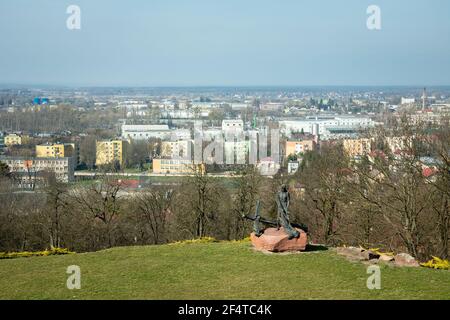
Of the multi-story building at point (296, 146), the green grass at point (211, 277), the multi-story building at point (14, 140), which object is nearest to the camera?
the green grass at point (211, 277)

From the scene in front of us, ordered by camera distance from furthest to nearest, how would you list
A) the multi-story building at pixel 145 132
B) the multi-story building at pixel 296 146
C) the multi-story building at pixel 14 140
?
1. the multi-story building at pixel 145 132
2. the multi-story building at pixel 14 140
3. the multi-story building at pixel 296 146

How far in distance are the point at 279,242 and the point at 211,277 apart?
209 cm

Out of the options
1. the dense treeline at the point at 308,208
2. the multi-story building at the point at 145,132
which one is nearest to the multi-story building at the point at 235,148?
the multi-story building at the point at 145,132

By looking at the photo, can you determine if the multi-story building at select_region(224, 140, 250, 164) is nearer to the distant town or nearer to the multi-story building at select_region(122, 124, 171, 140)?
the distant town

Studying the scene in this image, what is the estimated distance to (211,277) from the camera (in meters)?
10.7

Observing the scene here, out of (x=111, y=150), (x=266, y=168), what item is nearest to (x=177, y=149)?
(x=111, y=150)

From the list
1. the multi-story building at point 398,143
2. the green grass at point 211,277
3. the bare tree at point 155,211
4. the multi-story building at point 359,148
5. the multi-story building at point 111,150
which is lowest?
the multi-story building at point 111,150

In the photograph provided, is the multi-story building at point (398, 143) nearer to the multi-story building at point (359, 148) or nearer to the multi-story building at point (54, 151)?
the multi-story building at point (359, 148)

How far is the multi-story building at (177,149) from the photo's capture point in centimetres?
6034

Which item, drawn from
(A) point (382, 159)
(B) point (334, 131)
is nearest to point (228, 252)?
(A) point (382, 159)

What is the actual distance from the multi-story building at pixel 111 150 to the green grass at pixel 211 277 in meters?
49.7

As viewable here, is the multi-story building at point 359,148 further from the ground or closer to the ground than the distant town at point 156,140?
further from the ground

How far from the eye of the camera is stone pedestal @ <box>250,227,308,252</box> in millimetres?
12297
